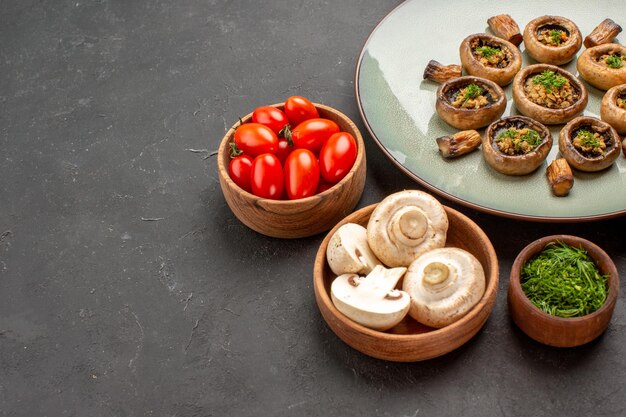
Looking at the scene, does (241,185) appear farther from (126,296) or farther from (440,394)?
(440,394)

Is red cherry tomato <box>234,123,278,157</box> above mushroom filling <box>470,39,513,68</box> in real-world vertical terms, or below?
below

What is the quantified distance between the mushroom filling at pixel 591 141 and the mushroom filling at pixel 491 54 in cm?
69

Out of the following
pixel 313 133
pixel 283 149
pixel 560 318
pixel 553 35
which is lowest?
pixel 560 318

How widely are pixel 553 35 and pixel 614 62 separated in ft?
1.29

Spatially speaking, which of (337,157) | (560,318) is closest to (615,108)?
(560,318)

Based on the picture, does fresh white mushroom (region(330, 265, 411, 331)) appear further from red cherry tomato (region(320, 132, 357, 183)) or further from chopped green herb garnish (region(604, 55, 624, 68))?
chopped green herb garnish (region(604, 55, 624, 68))

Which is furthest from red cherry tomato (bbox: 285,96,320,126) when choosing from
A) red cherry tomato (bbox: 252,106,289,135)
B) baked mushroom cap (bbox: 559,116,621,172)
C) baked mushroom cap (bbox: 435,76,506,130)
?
baked mushroom cap (bbox: 559,116,621,172)

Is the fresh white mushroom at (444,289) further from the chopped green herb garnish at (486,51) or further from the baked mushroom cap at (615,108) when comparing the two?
the chopped green herb garnish at (486,51)

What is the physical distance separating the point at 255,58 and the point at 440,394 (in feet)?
8.96

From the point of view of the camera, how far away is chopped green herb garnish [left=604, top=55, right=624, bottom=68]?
4453 mm

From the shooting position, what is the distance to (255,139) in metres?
4.09

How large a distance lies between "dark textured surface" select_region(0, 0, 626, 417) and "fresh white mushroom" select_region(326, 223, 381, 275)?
381mm

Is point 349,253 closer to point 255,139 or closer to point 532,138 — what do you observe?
point 255,139

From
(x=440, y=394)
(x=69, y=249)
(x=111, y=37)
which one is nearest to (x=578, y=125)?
(x=440, y=394)
